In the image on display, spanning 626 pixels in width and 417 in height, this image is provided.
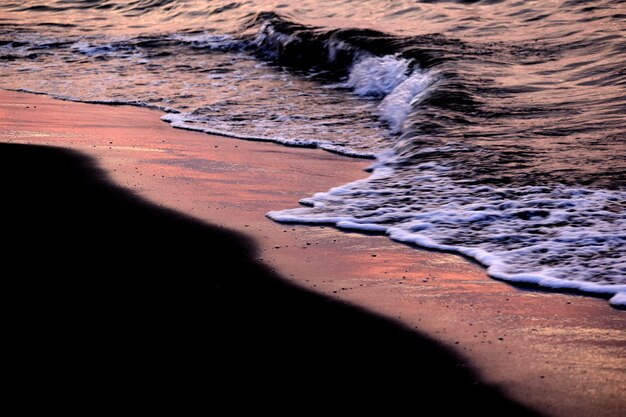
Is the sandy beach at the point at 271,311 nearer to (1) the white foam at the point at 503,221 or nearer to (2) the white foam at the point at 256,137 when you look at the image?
(1) the white foam at the point at 503,221

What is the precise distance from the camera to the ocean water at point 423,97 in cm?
423

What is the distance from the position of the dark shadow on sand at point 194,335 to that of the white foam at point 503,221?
850mm

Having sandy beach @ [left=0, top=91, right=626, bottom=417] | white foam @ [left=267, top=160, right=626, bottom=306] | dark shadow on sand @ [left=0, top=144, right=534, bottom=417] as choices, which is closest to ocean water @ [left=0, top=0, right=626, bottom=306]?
white foam @ [left=267, top=160, right=626, bottom=306]

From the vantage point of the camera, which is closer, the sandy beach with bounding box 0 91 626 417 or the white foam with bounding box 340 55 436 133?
the sandy beach with bounding box 0 91 626 417

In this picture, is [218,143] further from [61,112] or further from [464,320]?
[464,320]

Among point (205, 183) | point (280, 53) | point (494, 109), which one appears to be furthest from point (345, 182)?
point (280, 53)

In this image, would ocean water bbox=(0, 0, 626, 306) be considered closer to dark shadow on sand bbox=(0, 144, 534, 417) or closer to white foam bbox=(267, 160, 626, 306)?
white foam bbox=(267, 160, 626, 306)

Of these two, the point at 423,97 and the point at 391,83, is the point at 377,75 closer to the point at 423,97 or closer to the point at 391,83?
the point at 391,83

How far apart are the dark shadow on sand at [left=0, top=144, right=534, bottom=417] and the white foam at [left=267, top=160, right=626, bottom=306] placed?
33.5 inches

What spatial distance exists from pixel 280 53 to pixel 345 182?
716 cm

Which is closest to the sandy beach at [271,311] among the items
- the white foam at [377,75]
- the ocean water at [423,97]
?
the ocean water at [423,97]

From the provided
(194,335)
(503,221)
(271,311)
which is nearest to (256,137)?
(503,221)

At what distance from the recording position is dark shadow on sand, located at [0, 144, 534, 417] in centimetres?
241

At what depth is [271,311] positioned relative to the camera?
10.1ft
